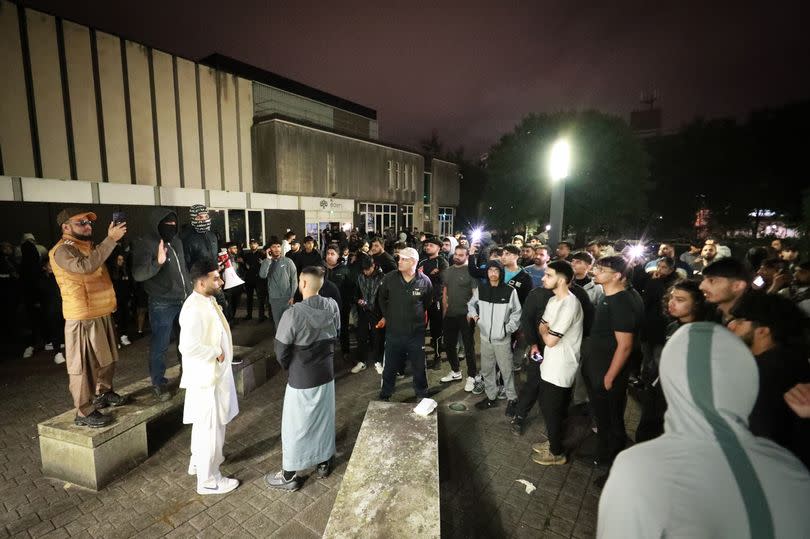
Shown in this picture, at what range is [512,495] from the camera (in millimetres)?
3365

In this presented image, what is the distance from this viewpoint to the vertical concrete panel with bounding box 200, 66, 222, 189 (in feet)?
53.0

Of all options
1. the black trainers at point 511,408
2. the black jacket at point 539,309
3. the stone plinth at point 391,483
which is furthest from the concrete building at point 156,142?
the black jacket at point 539,309

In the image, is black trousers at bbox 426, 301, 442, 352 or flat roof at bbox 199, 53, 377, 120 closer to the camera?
black trousers at bbox 426, 301, 442, 352

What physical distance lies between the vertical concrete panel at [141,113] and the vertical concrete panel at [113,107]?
0.31m

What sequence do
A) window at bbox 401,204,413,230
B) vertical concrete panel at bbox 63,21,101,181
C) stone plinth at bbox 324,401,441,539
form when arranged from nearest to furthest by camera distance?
stone plinth at bbox 324,401,441,539
vertical concrete panel at bbox 63,21,101,181
window at bbox 401,204,413,230

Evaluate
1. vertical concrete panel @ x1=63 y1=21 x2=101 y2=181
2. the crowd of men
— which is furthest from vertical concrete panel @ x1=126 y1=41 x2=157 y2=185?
the crowd of men

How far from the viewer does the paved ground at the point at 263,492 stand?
2.97 meters

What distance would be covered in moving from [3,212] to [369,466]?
14.7 metres

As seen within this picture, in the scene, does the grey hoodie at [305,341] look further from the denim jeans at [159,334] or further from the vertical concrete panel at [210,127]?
the vertical concrete panel at [210,127]

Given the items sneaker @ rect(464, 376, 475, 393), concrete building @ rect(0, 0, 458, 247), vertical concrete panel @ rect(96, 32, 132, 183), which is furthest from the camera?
vertical concrete panel @ rect(96, 32, 132, 183)

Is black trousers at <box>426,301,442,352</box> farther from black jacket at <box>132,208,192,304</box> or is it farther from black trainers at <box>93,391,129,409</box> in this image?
black trainers at <box>93,391,129,409</box>

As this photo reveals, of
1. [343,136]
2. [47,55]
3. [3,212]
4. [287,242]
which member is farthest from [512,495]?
[343,136]

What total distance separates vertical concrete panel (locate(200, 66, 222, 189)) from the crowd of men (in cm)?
1072

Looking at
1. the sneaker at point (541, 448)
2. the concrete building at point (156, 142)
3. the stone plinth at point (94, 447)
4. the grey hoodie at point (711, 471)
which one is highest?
the concrete building at point (156, 142)
